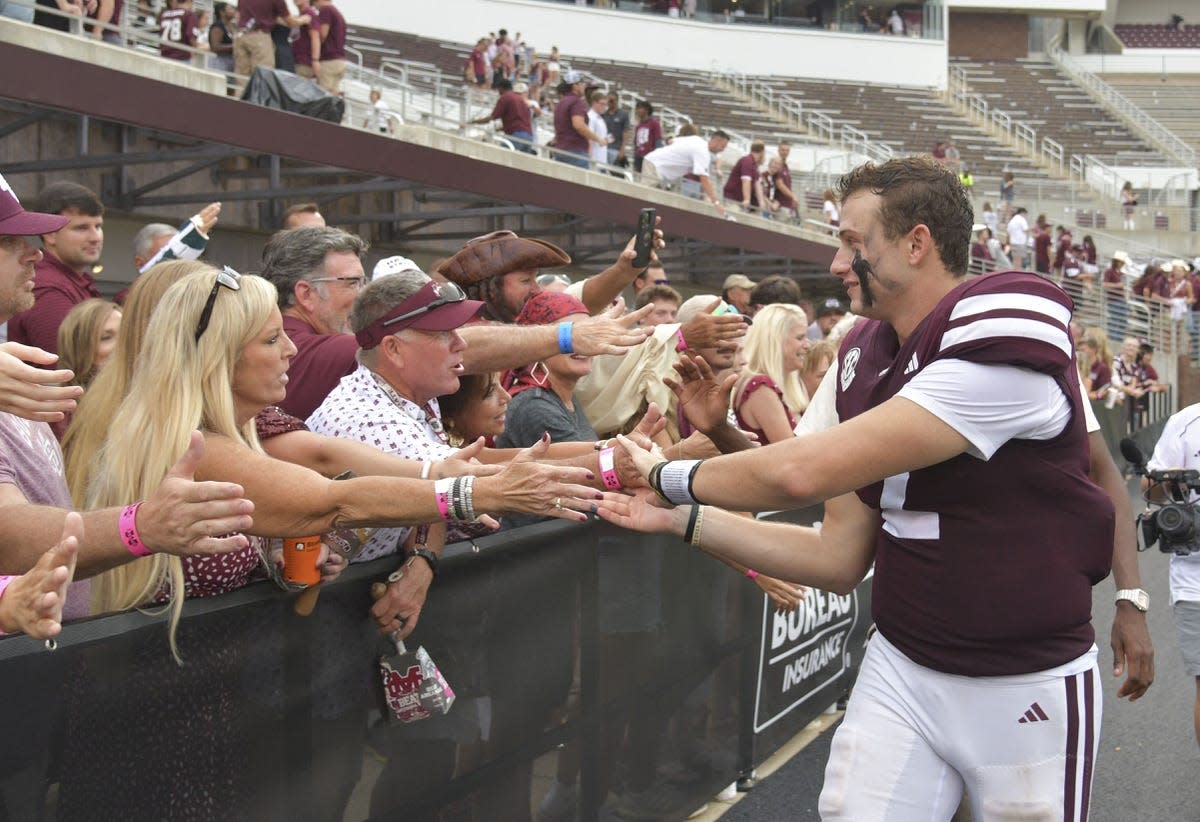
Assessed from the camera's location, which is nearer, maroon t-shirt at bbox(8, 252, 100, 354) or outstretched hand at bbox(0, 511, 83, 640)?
outstretched hand at bbox(0, 511, 83, 640)

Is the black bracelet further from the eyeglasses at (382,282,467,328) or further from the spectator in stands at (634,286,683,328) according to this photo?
the spectator in stands at (634,286,683,328)

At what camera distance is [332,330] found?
4.80 m

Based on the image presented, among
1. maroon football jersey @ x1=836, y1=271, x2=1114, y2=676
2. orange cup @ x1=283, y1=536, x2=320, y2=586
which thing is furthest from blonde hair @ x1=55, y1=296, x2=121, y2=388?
maroon football jersey @ x1=836, y1=271, x2=1114, y2=676

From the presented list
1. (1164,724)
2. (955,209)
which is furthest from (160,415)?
(1164,724)

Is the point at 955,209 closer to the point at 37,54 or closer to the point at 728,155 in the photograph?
the point at 37,54

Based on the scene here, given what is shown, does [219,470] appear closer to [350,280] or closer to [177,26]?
[350,280]

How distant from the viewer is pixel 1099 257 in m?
38.8

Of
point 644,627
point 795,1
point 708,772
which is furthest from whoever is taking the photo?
point 795,1

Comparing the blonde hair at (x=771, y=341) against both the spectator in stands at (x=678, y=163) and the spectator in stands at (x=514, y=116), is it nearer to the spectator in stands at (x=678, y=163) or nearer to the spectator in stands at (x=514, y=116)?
the spectator in stands at (x=514, y=116)

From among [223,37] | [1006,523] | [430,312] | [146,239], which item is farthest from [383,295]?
[223,37]

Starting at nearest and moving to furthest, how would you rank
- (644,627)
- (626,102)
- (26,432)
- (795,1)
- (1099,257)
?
(26,432)
(644,627)
(626,102)
(1099,257)
(795,1)

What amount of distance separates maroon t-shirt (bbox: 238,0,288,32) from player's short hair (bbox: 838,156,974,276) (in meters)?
9.73

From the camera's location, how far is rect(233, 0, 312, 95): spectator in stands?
38.8 feet

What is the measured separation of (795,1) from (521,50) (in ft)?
83.7
